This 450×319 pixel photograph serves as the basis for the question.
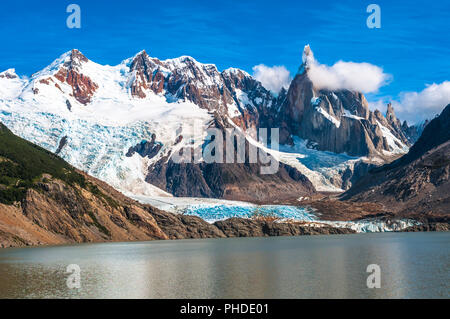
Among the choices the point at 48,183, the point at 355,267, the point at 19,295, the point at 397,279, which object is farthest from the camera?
the point at 48,183

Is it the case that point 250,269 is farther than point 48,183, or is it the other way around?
point 48,183

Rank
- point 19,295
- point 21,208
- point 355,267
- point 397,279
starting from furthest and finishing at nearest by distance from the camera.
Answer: point 21,208 → point 355,267 → point 397,279 → point 19,295
